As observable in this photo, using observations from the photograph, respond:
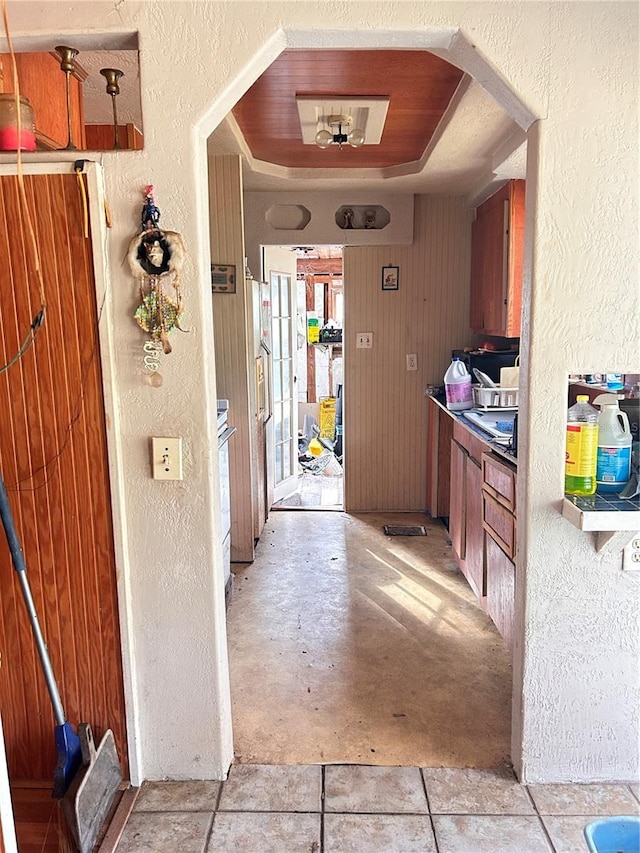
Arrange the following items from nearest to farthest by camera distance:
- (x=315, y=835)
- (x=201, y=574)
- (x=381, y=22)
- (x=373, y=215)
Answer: (x=381, y=22), (x=315, y=835), (x=201, y=574), (x=373, y=215)

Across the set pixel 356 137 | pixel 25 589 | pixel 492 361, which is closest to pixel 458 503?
pixel 492 361

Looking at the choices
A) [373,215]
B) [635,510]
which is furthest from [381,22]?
[373,215]

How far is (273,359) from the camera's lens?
436 centimetres

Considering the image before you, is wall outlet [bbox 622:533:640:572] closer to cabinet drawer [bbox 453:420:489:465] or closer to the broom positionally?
cabinet drawer [bbox 453:420:489:465]

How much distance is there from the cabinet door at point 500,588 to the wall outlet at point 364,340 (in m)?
1.95

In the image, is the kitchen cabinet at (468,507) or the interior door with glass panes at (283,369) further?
the interior door with glass panes at (283,369)

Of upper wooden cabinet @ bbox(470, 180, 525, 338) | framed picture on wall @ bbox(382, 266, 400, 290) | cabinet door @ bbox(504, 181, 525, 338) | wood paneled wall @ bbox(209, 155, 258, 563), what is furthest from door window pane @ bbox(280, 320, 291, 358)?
cabinet door @ bbox(504, 181, 525, 338)

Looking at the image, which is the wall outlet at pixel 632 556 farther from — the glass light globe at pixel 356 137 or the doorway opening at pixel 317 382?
the doorway opening at pixel 317 382

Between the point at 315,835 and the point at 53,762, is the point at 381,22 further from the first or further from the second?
the point at 53,762

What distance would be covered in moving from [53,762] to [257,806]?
0.63 meters

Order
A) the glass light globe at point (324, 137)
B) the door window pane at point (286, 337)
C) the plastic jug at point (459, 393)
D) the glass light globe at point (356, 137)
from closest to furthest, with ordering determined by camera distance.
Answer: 1. the glass light globe at point (324, 137)
2. the glass light globe at point (356, 137)
3. the plastic jug at point (459, 393)
4. the door window pane at point (286, 337)

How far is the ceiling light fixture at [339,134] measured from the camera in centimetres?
255

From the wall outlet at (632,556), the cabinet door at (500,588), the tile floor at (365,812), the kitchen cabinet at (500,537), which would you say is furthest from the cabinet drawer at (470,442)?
the tile floor at (365,812)

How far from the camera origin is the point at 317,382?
730cm
